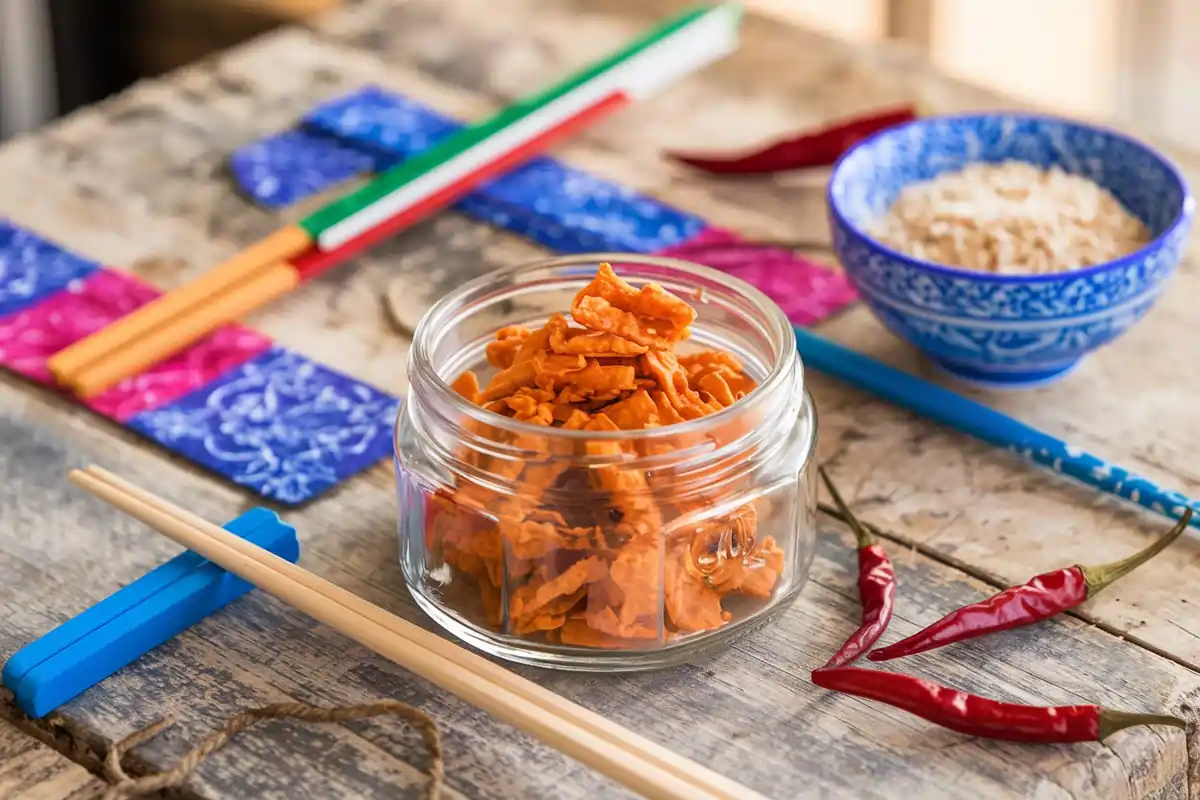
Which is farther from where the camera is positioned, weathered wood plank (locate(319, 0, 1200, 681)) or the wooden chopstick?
the wooden chopstick

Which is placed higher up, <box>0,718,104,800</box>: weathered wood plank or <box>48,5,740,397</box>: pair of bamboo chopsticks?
<box>48,5,740,397</box>: pair of bamboo chopsticks

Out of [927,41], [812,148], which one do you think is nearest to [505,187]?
[812,148]

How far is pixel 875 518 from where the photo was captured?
48.4 inches

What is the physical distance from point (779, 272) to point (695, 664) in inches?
23.4

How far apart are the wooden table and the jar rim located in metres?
0.18

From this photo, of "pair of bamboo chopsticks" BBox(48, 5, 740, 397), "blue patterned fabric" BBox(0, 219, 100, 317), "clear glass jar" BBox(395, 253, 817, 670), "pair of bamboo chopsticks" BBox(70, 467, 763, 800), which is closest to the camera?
"pair of bamboo chopsticks" BBox(70, 467, 763, 800)

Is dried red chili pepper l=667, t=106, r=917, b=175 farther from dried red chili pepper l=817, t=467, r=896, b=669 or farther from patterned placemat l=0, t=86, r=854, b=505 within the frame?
dried red chili pepper l=817, t=467, r=896, b=669

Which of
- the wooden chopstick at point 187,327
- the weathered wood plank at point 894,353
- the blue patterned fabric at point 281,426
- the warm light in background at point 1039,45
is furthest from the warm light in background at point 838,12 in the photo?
the blue patterned fabric at point 281,426

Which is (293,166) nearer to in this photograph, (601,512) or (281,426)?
(281,426)

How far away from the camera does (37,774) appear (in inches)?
39.5

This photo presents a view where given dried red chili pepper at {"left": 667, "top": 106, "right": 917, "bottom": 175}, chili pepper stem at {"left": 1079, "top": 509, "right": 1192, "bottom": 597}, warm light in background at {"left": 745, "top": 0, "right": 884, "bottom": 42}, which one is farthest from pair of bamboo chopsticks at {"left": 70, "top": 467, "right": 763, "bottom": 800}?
warm light in background at {"left": 745, "top": 0, "right": 884, "bottom": 42}

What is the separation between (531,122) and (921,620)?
0.85m

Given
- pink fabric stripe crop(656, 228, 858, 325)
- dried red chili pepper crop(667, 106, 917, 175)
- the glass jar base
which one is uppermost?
dried red chili pepper crop(667, 106, 917, 175)

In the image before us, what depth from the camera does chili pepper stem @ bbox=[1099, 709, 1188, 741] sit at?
3.17 ft
